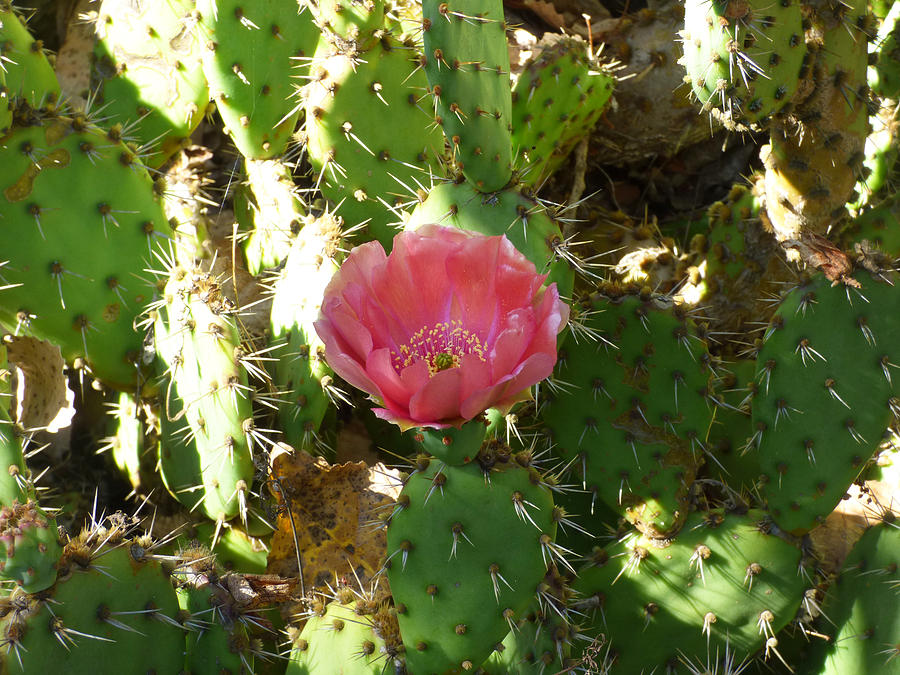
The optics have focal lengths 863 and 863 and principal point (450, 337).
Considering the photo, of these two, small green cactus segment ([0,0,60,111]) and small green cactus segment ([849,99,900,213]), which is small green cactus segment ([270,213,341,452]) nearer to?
small green cactus segment ([0,0,60,111])

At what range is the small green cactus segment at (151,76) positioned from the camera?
78.7 inches

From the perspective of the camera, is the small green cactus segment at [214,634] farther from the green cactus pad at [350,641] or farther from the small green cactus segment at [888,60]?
the small green cactus segment at [888,60]

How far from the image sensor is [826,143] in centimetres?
172

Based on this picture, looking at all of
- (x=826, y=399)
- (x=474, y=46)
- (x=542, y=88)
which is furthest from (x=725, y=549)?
(x=542, y=88)

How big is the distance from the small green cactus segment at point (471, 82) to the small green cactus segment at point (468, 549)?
0.50 metres

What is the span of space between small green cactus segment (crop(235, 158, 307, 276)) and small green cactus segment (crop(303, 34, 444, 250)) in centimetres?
11

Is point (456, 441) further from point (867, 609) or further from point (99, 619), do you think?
point (867, 609)

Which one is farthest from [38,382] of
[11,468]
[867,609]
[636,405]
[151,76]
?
[867,609]

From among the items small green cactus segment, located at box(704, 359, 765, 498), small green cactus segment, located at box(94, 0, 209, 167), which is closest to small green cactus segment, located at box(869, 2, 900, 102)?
small green cactus segment, located at box(704, 359, 765, 498)

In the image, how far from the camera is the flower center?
1.14 meters

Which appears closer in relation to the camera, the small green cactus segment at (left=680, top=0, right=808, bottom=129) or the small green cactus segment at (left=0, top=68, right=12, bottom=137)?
the small green cactus segment at (left=680, top=0, right=808, bottom=129)

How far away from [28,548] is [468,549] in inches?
24.3

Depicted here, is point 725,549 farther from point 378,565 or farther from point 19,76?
point 19,76

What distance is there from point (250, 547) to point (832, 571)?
45.4 inches
